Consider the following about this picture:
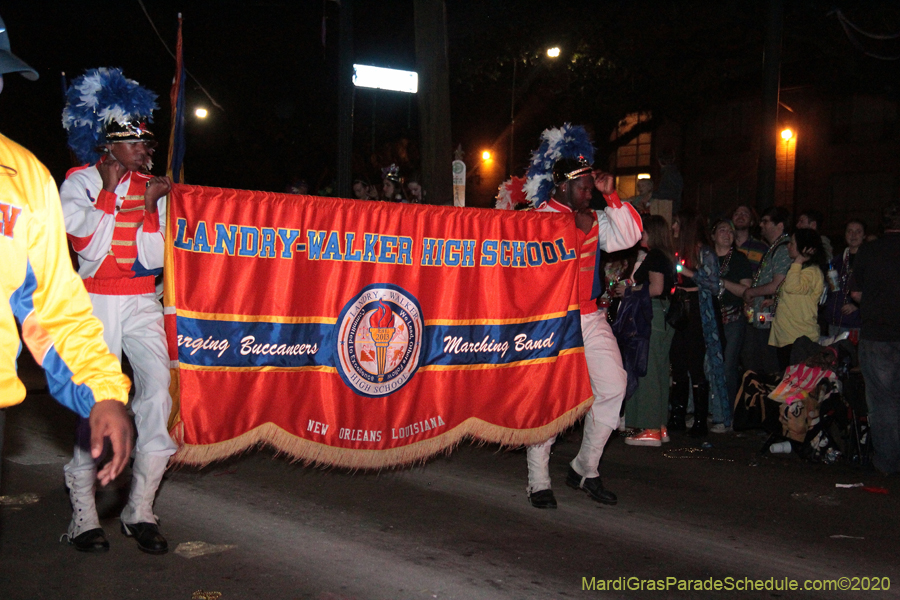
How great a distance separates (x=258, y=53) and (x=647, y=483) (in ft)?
69.6

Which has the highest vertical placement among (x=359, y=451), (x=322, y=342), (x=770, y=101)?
(x=770, y=101)

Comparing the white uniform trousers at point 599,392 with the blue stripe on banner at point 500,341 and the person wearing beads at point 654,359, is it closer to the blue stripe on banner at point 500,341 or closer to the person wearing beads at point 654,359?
the blue stripe on banner at point 500,341

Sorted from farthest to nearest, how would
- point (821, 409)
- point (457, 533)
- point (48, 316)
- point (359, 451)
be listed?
point (821, 409)
point (359, 451)
point (457, 533)
point (48, 316)

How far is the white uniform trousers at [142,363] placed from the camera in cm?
451

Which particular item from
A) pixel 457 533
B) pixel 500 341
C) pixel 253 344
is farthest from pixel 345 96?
pixel 457 533

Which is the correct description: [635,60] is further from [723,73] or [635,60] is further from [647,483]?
[647,483]

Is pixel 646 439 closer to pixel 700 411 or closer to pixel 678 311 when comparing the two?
pixel 700 411

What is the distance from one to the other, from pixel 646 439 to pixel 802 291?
6.66 feet

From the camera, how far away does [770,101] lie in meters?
12.1

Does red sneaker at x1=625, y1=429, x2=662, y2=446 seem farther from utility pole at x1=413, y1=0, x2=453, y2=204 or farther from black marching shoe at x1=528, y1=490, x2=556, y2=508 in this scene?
utility pole at x1=413, y1=0, x2=453, y2=204

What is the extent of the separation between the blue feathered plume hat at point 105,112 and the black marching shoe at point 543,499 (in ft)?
10.6

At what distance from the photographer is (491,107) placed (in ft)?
96.5

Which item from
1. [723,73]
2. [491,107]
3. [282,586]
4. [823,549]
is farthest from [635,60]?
[282,586]

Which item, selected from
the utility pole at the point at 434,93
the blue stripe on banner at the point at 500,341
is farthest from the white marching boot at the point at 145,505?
the utility pole at the point at 434,93
